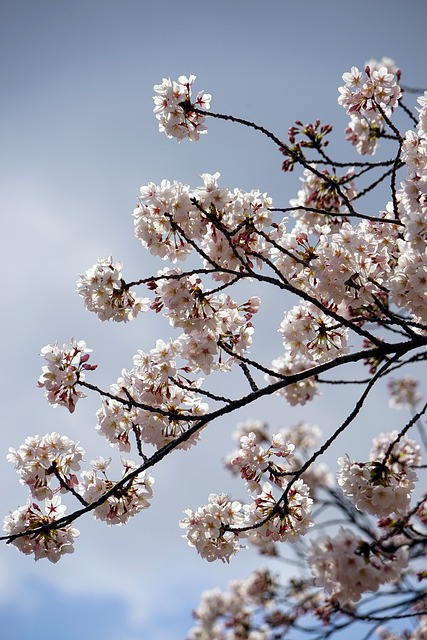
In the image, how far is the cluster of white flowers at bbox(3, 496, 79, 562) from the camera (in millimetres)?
3035

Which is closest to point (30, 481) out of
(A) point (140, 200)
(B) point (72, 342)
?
(B) point (72, 342)

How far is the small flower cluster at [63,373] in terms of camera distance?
306 centimetres

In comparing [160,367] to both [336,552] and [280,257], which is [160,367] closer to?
[280,257]

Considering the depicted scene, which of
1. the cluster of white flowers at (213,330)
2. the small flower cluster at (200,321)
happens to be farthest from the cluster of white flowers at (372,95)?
the small flower cluster at (200,321)

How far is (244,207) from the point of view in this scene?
3.52 meters

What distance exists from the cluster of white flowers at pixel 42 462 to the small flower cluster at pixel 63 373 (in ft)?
1.13

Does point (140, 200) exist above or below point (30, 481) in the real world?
above

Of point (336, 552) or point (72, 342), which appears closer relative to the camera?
point (336, 552)

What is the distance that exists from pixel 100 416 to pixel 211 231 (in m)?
1.48

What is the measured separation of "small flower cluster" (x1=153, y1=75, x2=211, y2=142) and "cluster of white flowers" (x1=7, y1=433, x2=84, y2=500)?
227 cm

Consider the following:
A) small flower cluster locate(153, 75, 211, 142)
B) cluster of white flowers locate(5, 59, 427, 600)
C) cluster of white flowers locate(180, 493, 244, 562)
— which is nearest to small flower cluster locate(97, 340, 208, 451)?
cluster of white flowers locate(5, 59, 427, 600)

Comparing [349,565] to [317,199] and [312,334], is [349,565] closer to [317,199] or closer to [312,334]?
[312,334]

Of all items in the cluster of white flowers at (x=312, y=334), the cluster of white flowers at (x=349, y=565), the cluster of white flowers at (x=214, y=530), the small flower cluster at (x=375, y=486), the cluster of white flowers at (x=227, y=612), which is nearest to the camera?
the cluster of white flowers at (x=349, y=565)

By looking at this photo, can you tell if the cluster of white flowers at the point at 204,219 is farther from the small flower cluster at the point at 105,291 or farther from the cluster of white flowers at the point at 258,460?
the cluster of white flowers at the point at 258,460
